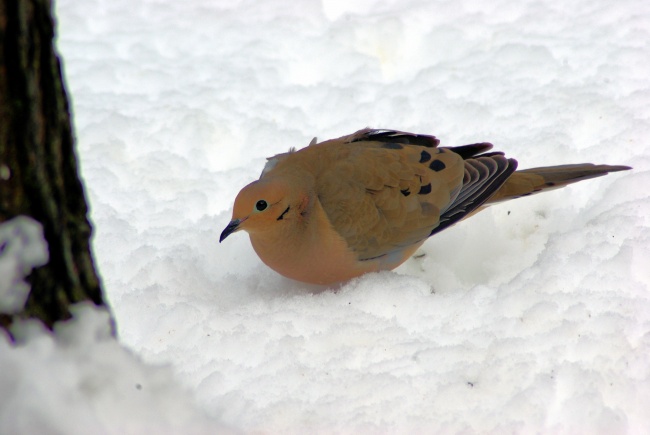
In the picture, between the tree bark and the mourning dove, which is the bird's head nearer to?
the mourning dove

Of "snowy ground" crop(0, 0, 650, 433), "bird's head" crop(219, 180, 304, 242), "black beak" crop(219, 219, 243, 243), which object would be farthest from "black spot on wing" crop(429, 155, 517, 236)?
"black beak" crop(219, 219, 243, 243)

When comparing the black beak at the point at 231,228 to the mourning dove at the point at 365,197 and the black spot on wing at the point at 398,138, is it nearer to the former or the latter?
the mourning dove at the point at 365,197

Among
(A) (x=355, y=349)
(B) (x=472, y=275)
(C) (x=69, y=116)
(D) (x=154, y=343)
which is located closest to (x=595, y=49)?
(B) (x=472, y=275)

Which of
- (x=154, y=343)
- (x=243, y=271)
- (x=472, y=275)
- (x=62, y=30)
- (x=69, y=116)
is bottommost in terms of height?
(x=472, y=275)

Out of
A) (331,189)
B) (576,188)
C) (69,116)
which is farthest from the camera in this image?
(576,188)

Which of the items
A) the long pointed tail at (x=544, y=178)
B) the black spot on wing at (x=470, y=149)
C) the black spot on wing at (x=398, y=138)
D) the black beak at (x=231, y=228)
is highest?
the black beak at (x=231, y=228)

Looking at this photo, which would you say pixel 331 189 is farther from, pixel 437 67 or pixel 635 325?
pixel 437 67

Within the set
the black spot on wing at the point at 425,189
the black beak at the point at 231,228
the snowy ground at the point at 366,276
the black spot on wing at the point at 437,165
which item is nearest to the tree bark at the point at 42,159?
the snowy ground at the point at 366,276
